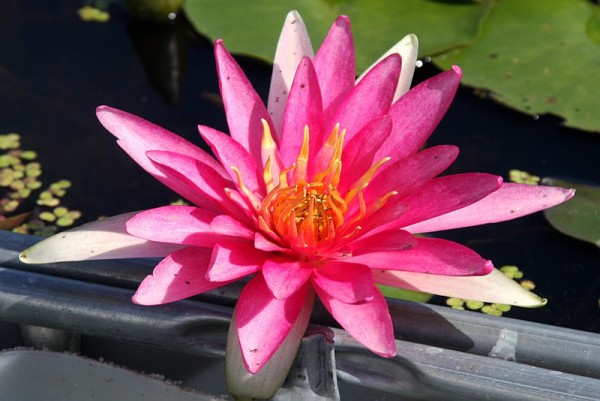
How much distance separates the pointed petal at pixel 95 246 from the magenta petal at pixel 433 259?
0.27m

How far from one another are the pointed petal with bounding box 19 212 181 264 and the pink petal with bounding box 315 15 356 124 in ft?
1.03

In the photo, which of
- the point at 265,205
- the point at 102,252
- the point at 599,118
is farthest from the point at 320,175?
the point at 599,118

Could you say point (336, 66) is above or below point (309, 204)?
above

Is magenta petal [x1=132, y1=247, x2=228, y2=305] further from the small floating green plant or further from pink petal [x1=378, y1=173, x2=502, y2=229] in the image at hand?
the small floating green plant

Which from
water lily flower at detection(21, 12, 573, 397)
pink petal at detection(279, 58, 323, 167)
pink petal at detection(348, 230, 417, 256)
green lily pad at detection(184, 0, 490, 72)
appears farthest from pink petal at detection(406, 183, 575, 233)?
green lily pad at detection(184, 0, 490, 72)

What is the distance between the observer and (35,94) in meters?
2.11

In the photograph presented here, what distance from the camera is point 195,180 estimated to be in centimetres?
98

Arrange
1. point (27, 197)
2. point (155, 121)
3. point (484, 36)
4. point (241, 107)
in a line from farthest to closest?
point (484, 36), point (155, 121), point (27, 197), point (241, 107)

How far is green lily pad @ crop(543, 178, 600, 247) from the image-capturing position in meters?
1.65

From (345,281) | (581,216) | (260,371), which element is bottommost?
(581,216)

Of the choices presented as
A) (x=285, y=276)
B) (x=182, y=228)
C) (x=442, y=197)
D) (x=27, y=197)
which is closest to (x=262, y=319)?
(x=285, y=276)

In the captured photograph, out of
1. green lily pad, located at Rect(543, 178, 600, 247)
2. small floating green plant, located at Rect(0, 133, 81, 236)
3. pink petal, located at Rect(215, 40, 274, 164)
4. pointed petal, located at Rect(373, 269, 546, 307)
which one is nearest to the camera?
pointed petal, located at Rect(373, 269, 546, 307)

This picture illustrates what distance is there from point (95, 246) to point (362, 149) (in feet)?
1.23

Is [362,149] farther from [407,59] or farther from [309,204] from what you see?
[407,59]
